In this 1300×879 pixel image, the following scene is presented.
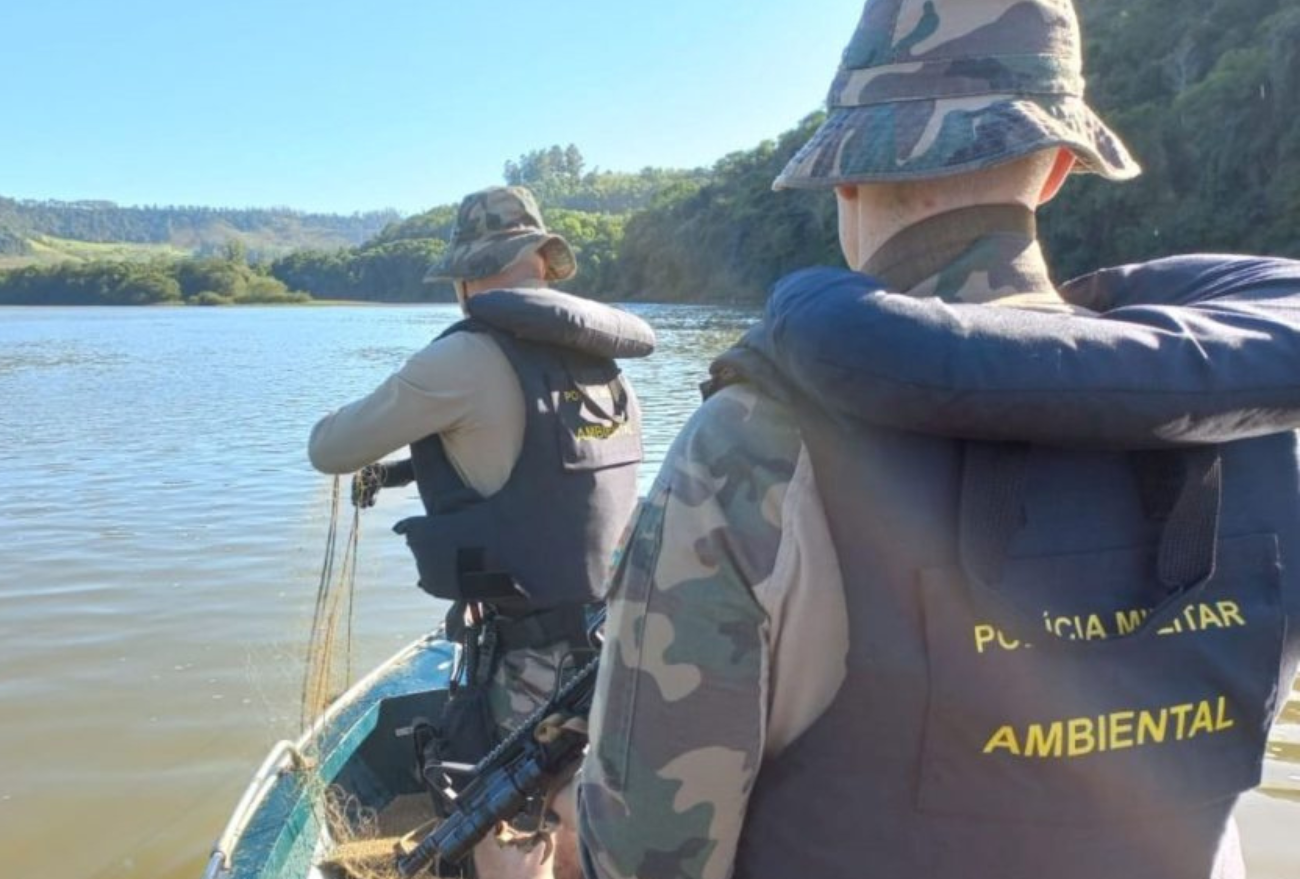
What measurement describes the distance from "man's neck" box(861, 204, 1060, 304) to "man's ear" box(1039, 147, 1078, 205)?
0.30 feet

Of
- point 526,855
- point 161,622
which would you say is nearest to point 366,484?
point 526,855

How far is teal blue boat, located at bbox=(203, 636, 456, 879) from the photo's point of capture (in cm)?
371

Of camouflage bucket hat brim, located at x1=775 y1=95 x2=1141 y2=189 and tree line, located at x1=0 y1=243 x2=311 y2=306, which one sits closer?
camouflage bucket hat brim, located at x1=775 y1=95 x2=1141 y2=189

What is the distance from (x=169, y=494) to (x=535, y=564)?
12.0 metres

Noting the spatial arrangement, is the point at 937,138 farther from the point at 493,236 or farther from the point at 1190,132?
the point at 1190,132

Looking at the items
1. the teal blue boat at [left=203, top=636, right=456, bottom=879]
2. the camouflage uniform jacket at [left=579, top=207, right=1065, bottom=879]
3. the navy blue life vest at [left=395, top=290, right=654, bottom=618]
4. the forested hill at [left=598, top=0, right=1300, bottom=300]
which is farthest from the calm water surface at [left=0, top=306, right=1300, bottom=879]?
the forested hill at [left=598, top=0, right=1300, bottom=300]

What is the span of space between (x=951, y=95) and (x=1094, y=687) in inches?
29.1

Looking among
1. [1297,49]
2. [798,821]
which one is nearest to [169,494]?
[798,821]

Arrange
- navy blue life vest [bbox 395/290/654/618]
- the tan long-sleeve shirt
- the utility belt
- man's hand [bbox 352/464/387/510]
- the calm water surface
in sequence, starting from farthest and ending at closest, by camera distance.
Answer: the calm water surface < man's hand [bbox 352/464/387/510] < the utility belt < navy blue life vest [bbox 395/290/654/618] < the tan long-sleeve shirt

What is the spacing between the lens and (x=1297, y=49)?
36375 millimetres

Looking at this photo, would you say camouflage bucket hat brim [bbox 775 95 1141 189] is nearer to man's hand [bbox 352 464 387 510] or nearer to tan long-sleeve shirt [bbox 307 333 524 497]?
tan long-sleeve shirt [bbox 307 333 524 497]

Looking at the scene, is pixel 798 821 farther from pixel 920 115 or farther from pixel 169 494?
pixel 169 494

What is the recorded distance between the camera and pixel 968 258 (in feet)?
4.90

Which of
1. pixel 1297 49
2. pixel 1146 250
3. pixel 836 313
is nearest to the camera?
pixel 836 313
